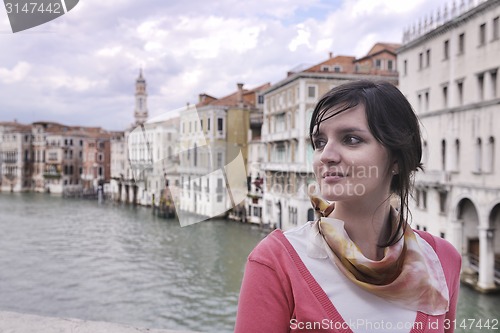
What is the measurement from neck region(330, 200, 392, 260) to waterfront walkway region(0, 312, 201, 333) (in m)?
0.97

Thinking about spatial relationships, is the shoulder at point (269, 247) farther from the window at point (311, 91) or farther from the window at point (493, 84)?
the window at point (311, 91)

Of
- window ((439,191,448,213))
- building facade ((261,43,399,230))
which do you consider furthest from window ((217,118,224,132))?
window ((439,191,448,213))

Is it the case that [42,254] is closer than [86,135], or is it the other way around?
[42,254]

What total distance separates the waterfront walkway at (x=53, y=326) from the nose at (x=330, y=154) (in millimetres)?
1053

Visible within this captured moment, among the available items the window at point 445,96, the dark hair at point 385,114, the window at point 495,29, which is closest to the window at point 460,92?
the window at point 445,96

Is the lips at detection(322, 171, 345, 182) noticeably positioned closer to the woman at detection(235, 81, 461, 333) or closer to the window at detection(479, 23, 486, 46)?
the woman at detection(235, 81, 461, 333)

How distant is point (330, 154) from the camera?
0.94 metres

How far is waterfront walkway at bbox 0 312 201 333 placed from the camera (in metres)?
1.68

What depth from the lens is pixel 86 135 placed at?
46469 mm

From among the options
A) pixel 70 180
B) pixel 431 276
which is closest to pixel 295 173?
pixel 431 276

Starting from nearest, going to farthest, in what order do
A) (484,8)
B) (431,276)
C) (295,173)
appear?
(431,276) → (484,8) → (295,173)

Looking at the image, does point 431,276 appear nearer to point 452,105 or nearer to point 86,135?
point 452,105

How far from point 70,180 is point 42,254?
31.9m

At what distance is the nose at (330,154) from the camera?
0.94 m
